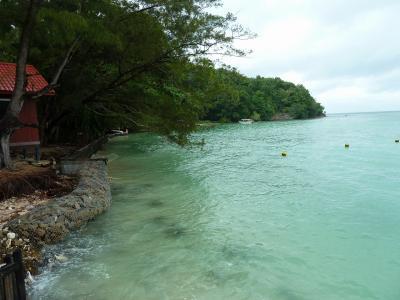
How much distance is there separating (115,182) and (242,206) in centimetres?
544

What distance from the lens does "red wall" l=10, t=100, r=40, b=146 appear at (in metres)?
13.8

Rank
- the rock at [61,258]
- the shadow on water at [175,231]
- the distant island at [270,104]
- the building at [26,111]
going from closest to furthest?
the rock at [61,258], the shadow on water at [175,231], the building at [26,111], the distant island at [270,104]

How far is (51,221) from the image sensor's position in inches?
281

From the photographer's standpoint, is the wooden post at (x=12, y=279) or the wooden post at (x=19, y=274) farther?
the wooden post at (x=19, y=274)

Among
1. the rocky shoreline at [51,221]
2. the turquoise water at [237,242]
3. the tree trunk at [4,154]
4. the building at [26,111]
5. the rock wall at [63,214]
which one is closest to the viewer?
the turquoise water at [237,242]

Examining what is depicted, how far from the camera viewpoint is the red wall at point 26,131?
1377cm

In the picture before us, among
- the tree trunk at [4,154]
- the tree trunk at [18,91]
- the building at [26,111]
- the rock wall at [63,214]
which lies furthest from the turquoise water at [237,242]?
the building at [26,111]

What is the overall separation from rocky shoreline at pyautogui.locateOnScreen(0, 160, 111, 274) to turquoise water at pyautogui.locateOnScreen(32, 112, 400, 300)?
1.09ft

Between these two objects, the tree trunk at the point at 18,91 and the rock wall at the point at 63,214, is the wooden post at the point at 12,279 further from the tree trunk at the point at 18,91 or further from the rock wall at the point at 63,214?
the tree trunk at the point at 18,91

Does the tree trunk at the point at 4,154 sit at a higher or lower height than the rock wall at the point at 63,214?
higher

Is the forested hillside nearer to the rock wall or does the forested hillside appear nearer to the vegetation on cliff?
the vegetation on cliff

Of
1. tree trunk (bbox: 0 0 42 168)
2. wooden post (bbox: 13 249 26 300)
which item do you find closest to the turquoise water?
wooden post (bbox: 13 249 26 300)

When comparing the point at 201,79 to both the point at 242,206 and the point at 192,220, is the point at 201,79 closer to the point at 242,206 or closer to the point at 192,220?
the point at 242,206

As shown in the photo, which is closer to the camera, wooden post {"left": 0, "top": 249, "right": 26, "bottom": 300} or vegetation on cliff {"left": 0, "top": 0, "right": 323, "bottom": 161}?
wooden post {"left": 0, "top": 249, "right": 26, "bottom": 300}
